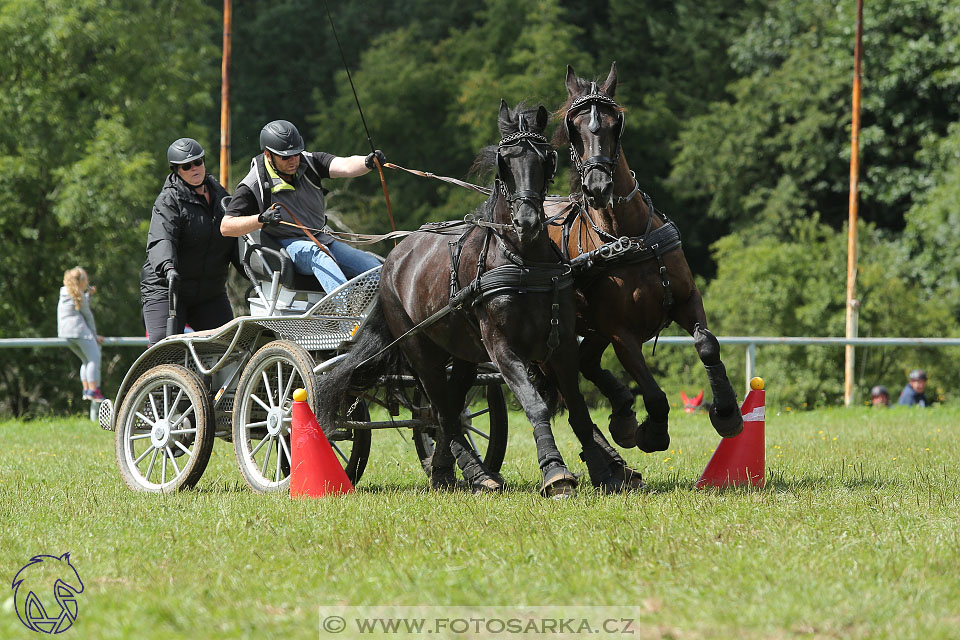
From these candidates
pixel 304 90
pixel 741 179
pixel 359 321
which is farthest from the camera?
pixel 304 90

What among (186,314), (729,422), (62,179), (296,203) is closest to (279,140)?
(296,203)

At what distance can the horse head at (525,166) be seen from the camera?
6488 millimetres

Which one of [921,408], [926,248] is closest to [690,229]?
[926,248]

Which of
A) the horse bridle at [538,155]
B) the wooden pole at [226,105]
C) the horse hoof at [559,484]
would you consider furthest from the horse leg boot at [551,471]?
the wooden pole at [226,105]

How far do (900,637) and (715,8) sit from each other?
32.7 meters

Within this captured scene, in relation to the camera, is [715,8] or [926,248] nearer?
[926,248]

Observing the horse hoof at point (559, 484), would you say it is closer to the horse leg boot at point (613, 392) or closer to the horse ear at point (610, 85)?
the horse leg boot at point (613, 392)

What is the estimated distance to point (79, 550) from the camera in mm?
5555

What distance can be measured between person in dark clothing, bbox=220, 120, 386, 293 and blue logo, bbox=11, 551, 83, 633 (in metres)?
3.05

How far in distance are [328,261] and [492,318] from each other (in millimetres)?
1633

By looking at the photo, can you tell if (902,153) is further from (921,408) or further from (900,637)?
(900,637)

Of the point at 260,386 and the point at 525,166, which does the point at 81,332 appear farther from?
the point at 525,166

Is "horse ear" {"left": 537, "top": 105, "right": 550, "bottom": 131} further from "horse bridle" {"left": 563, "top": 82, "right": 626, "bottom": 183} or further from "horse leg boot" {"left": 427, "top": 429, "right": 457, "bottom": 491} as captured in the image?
"horse leg boot" {"left": 427, "top": 429, "right": 457, "bottom": 491}

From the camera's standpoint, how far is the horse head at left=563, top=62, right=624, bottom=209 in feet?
21.8
